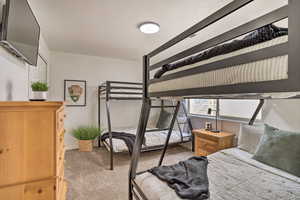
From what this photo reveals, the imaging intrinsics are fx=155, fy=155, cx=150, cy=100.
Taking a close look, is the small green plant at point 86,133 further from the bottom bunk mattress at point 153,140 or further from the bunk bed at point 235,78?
the bunk bed at point 235,78

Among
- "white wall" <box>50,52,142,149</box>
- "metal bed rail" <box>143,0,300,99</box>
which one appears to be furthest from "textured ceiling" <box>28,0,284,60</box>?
"metal bed rail" <box>143,0,300,99</box>

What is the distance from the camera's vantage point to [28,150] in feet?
3.22

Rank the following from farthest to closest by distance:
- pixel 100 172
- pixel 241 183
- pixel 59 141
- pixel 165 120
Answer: pixel 165 120
pixel 100 172
pixel 241 183
pixel 59 141

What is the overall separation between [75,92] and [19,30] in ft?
8.69

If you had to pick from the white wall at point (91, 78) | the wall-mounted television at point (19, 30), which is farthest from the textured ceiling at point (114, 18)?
the white wall at point (91, 78)

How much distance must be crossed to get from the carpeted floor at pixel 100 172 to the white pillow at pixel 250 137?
4.45 feet

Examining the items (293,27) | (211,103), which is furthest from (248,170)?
(211,103)

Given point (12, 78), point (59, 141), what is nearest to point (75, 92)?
point (12, 78)

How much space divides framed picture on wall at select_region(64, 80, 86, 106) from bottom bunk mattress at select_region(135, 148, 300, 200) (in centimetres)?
Answer: 292

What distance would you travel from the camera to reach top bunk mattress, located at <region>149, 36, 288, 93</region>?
616 mm

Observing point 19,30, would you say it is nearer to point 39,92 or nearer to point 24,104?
point 39,92

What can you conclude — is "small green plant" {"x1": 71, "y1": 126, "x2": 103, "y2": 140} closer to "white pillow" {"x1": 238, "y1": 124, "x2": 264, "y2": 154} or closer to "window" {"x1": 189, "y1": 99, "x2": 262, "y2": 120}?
"window" {"x1": 189, "y1": 99, "x2": 262, "y2": 120}

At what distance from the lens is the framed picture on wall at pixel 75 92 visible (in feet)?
12.4

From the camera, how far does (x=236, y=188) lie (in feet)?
4.45
